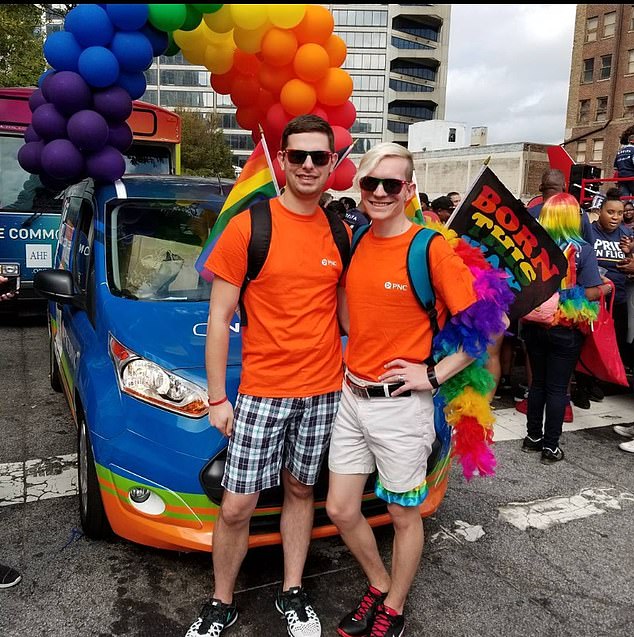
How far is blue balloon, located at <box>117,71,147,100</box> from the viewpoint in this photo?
13.9ft

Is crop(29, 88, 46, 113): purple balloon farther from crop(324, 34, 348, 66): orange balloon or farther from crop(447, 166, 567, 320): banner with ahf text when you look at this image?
crop(447, 166, 567, 320): banner with ahf text

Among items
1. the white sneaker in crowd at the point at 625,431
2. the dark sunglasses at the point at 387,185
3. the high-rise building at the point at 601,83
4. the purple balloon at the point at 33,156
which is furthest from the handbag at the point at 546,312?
the high-rise building at the point at 601,83

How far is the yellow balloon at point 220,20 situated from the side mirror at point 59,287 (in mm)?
1974

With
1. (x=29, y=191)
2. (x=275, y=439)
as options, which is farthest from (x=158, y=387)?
(x=29, y=191)

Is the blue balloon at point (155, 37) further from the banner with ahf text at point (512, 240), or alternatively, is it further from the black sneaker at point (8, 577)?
the black sneaker at point (8, 577)

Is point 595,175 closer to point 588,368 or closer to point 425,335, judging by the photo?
point 588,368

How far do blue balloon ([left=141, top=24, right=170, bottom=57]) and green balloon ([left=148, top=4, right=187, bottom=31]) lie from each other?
0.11 meters

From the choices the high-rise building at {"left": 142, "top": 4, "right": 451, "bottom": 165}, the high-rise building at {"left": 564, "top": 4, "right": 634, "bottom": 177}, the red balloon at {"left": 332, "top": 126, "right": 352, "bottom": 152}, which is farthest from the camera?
the high-rise building at {"left": 142, "top": 4, "right": 451, "bottom": 165}

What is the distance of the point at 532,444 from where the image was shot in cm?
481

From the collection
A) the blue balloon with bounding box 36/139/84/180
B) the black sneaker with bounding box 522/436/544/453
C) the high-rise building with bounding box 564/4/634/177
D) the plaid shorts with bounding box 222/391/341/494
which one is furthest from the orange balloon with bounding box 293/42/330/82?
the high-rise building with bounding box 564/4/634/177

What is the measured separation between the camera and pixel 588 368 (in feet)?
17.8

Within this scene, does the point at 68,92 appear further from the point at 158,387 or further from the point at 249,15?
the point at 158,387

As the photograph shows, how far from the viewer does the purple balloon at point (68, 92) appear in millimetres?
3951

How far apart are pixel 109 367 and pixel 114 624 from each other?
3.74ft
